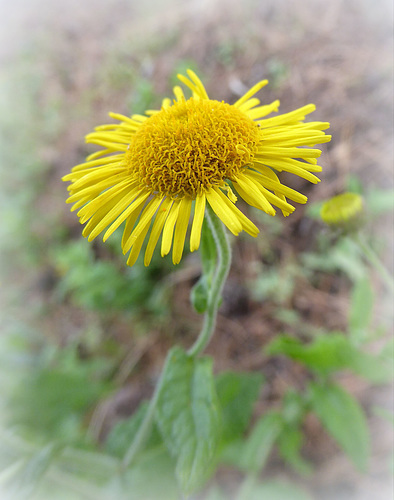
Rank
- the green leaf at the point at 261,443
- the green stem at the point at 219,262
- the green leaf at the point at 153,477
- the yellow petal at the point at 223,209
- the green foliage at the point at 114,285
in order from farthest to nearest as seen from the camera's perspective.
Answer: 1. the green foliage at the point at 114,285
2. the green leaf at the point at 261,443
3. the green leaf at the point at 153,477
4. the green stem at the point at 219,262
5. the yellow petal at the point at 223,209

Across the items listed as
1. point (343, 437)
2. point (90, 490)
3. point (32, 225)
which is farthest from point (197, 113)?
point (32, 225)

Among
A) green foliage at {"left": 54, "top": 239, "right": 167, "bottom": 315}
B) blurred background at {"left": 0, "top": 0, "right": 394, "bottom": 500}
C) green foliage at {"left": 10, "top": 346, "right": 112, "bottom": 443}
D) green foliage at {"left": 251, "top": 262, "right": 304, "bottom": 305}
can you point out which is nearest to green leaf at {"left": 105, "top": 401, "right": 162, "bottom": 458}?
blurred background at {"left": 0, "top": 0, "right": 394, "bottom": 500}

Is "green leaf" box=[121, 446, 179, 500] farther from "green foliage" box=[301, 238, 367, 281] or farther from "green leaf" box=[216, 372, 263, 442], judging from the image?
"green foliage" box=[301, 238, 367, 281]

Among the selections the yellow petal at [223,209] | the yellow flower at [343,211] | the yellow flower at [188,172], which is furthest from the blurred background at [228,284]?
the yellow petal at [223,209]

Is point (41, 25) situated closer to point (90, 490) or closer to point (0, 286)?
point (0, 286)

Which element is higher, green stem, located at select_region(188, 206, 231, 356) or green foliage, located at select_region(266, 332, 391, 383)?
green stem, located at select_region(188, 206, 231, 356)

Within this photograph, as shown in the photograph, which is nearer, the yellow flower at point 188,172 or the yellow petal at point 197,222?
the yellow petal at point 197,222

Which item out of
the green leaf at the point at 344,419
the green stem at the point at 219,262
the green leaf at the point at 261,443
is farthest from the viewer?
the green leaf at the point at 261,443

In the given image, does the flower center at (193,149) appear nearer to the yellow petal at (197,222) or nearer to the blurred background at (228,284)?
the yellow petal at (197,222)
